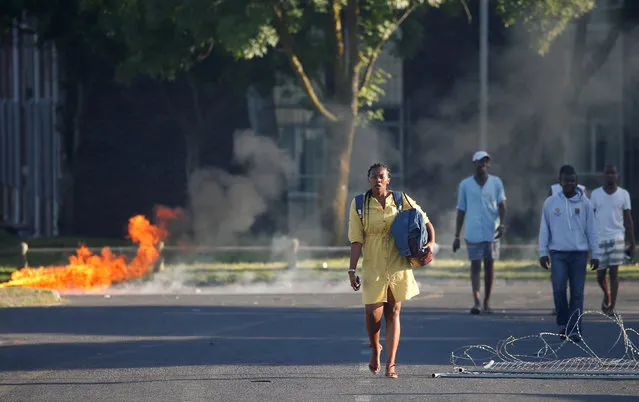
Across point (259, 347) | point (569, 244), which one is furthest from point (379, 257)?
point (569, 244)

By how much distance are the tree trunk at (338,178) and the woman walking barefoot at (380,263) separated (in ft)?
50.1

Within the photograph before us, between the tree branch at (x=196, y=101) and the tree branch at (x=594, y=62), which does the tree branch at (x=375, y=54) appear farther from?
the tree branch at (x=196, y=101)

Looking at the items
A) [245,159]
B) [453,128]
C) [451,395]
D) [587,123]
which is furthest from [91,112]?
[451,395]

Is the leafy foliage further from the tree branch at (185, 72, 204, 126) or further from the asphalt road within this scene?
the asphalt road

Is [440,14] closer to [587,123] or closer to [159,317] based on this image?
[587,123]

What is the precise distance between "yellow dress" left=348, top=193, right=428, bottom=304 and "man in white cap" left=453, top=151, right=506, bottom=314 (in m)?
4.66

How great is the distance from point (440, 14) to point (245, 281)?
515 inches

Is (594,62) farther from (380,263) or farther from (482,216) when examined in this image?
(380,263)

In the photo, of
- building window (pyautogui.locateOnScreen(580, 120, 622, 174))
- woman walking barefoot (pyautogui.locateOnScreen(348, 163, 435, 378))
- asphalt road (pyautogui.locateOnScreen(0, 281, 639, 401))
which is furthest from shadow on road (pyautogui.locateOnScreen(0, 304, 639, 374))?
building window (pyautogui.locateOnScreen(580, 120, 622, 174))

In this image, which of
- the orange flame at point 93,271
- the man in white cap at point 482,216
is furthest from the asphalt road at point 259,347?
the orange flame at point 93,271

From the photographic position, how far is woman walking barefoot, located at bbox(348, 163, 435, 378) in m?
10.0

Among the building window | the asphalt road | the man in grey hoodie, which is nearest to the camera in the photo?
the asphalt road

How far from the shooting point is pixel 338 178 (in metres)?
25.6

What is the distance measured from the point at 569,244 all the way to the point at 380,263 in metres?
3.11
